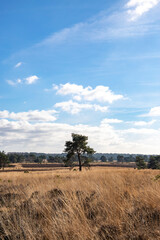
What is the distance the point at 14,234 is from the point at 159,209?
3052mm

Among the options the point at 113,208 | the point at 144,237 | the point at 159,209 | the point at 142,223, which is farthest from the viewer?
the point at 113,208

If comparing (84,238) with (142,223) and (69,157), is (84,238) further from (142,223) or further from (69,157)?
(69,157)

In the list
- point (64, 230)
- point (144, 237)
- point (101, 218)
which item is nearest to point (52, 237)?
point (64, 230)

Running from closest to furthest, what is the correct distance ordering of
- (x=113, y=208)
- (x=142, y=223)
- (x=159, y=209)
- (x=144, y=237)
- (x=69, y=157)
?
(x=144, y=237)
(x=142, y=223)
(x=159, y=209)
(x=113, y=208)
(x=69, y=157)

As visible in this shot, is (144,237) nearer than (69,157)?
Yes

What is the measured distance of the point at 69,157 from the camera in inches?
1569

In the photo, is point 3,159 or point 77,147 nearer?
point 77,147

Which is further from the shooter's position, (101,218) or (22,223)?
(101,218)

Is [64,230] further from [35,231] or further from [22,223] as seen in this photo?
[22,223]

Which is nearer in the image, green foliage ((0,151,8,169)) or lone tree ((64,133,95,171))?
lone tree ((64,133,95,171))

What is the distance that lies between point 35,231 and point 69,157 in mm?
36487

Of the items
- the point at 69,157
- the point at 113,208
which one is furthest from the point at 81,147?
the point at 113,208

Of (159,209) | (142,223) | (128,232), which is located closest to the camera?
(128,232)

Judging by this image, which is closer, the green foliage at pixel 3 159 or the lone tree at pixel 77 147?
the lone tree at pixel 77 147
